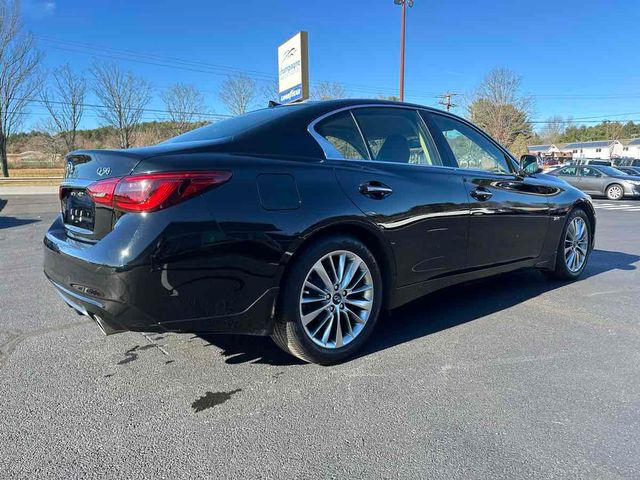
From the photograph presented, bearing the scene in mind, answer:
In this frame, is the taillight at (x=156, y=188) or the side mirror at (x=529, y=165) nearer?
the taillight at (x=156, y=188)

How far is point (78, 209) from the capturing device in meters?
2.71

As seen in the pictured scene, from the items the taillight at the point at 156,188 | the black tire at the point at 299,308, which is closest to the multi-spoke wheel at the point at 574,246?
the black tire at the point at 299,308

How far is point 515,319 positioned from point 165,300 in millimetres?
2804

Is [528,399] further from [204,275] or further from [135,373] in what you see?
[135,373]

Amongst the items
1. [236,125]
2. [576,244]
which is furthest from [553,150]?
[236,125]

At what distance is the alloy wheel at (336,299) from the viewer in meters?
2.78

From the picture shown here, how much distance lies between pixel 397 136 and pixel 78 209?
2230 mm

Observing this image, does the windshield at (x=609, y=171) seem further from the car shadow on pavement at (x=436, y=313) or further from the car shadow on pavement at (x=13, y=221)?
the car shadow on pavement at (x=13, y=221)

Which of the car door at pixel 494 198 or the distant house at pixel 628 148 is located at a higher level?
the distant house at pixel 628 148

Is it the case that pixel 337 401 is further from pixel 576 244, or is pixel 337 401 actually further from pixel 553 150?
pixel 553 150

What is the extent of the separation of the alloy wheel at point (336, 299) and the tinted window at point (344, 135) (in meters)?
0.70

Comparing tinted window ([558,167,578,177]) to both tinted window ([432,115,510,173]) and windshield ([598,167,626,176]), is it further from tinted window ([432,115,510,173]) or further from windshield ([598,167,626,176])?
tinted window ([432,115,510,173])

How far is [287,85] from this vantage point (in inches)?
683

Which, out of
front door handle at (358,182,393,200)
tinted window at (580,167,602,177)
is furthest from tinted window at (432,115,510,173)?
tinted window at (580,167,602,177)
